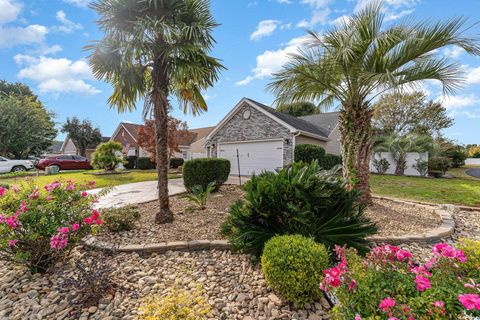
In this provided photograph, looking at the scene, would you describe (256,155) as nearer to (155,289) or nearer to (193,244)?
(193,244)

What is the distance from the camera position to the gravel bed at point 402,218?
13.2 ft

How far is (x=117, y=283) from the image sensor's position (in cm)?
252

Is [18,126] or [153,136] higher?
[18,126]

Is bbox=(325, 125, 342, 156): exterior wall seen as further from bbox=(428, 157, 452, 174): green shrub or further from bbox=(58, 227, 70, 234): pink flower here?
bbox=(58, 227, 70, 234): pink flower

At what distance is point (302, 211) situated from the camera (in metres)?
2.70

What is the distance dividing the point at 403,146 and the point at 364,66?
11.8 m

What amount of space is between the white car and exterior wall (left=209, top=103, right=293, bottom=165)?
48.3 ft

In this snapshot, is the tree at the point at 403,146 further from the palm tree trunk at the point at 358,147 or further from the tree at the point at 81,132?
the tree at the point at 81,132

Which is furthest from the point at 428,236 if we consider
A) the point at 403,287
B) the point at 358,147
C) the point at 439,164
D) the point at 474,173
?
the point at 474,173

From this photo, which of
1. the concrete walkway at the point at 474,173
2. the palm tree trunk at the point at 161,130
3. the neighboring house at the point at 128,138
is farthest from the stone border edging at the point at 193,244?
the neighboring house at the point at 128,138

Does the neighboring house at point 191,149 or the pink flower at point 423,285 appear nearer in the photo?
the pink flower at point 423,285

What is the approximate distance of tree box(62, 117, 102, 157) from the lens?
28.6 meters

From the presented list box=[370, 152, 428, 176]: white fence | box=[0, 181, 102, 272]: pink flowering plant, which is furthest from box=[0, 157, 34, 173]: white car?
box=[370, 152, 428, 176]: white fence

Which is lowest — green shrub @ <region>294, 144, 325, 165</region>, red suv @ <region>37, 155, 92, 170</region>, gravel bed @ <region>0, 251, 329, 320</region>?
gravel bed @ <region>0, 251, 329, 320</region>
